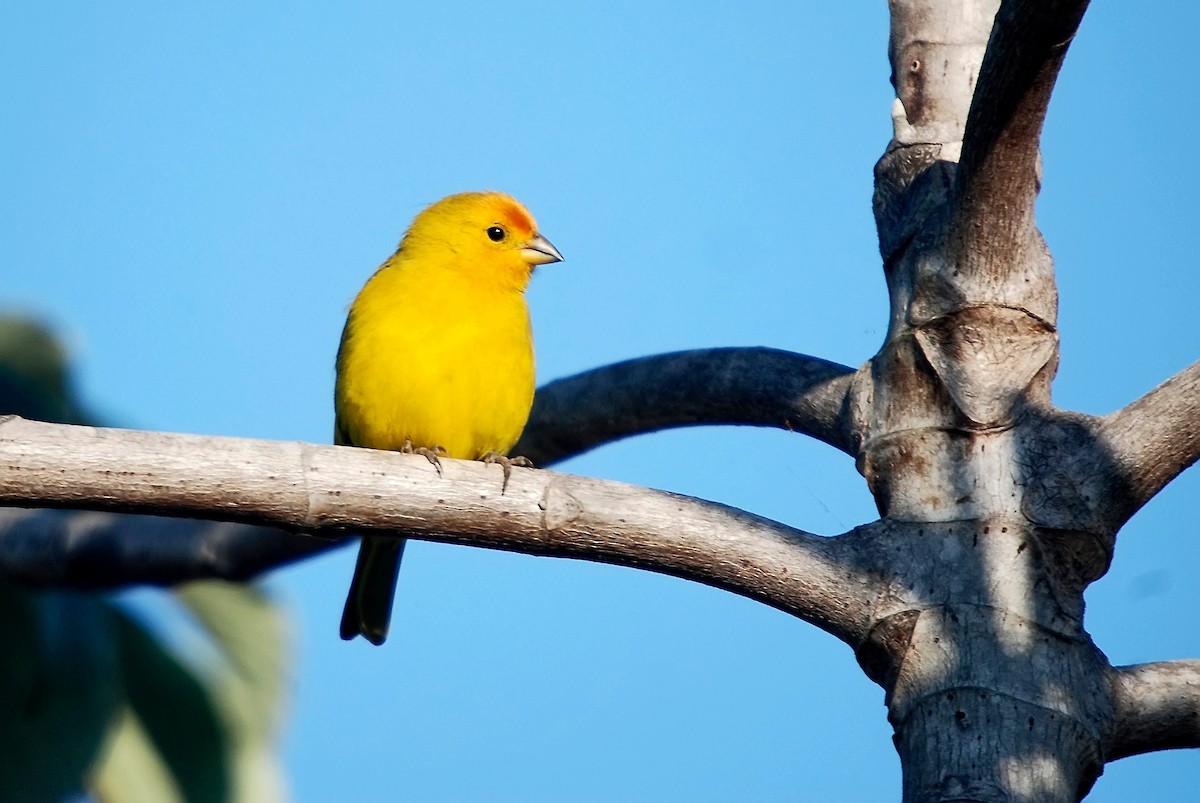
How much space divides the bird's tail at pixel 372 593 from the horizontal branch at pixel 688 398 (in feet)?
2.09

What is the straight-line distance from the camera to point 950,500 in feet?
9.84

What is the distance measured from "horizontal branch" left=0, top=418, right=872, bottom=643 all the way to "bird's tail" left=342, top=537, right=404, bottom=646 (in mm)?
2135

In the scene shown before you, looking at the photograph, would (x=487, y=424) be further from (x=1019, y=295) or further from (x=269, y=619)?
(x=1019, y=295)

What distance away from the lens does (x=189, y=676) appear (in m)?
5.06

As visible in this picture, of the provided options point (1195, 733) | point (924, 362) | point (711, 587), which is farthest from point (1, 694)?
point (1195, 733)

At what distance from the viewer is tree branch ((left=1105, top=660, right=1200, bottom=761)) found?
9.25 ft

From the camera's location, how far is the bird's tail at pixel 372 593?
16.0 ft

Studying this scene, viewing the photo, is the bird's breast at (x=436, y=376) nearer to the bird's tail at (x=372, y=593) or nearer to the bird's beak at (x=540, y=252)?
the bird's tail at (x=372, y=593)

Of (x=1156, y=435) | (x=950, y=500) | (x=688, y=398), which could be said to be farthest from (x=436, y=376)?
(x=1156, y=435)

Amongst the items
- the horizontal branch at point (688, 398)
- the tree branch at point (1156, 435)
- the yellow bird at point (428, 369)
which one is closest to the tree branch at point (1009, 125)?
the tree branch at point (1156, 435)

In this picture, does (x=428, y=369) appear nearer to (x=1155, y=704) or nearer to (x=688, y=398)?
(x=688, y=398)

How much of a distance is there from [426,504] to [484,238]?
2.60 metres

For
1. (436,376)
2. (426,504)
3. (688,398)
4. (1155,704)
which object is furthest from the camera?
(436,376)

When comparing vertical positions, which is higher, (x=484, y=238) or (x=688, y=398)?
(x=484, y=238)
